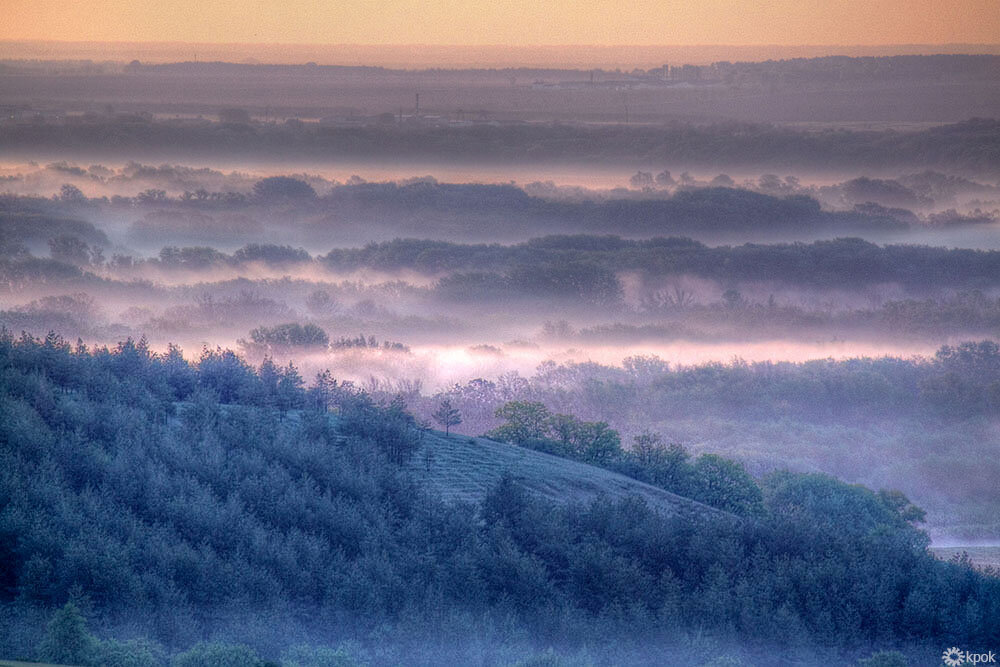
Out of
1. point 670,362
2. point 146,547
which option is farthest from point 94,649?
point 670,362

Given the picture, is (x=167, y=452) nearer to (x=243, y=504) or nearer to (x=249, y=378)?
(x=243, y=504)

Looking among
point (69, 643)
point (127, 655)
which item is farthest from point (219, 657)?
point (69, 643)

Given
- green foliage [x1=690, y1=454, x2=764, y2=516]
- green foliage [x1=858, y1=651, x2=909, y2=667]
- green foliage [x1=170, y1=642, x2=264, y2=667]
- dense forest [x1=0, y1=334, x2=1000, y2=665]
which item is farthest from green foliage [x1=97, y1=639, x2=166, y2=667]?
green foliage [x1=690, y1=454, x2=764, y2=516]

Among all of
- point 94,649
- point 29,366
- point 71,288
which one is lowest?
point 94,649

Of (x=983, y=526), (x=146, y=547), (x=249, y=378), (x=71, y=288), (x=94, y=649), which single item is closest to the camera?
(x=94, y=649)

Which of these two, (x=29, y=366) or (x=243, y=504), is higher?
(x=29, y=366)

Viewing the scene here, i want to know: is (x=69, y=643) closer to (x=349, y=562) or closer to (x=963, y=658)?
(x=349, y=562)

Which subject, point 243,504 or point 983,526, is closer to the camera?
point 243,504
